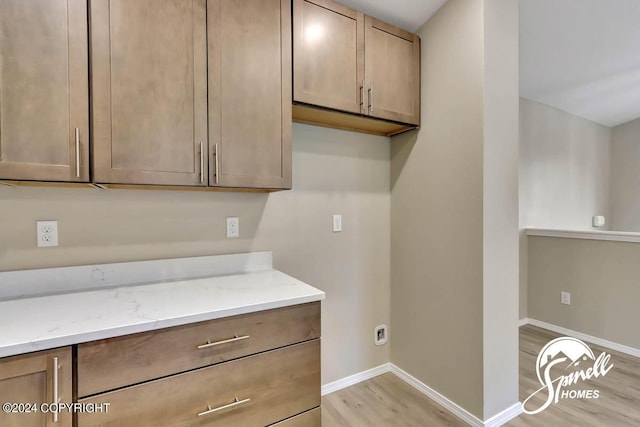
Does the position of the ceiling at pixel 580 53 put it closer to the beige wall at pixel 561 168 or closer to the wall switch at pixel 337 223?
the beige wall at pixel 561 168

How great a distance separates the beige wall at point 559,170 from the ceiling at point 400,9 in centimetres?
198

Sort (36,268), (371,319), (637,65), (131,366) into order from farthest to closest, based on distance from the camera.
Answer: (637,65) < (371,319) < (36,268) < (131,366)

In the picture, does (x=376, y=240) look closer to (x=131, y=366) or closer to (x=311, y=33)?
(x=311, y=33)

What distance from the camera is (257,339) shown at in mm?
1176

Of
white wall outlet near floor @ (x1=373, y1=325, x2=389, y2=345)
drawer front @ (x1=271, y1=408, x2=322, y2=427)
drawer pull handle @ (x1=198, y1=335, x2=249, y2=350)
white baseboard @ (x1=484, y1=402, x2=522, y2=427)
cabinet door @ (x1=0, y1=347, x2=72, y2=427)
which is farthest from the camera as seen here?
white wall outlet near floor @ (x1=373, y1=325, x2=389, y2=345)

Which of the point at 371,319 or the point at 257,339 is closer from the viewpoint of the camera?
the point at 257,339

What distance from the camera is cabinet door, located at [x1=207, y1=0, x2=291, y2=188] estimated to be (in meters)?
1.36

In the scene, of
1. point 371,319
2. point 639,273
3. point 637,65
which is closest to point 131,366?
point 371,319

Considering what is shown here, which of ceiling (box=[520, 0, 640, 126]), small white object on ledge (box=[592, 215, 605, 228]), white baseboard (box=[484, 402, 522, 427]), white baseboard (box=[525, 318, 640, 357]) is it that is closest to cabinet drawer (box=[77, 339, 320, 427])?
white baseboard (box=[484, 402, 522, 427])

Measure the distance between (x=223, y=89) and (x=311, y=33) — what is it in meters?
0.61

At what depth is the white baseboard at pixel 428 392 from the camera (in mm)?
1716

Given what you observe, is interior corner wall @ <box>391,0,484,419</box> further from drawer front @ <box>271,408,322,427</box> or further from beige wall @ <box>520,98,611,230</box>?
beige wall @ <box>520,98,611,230</box>
